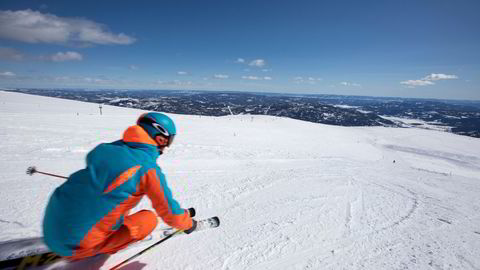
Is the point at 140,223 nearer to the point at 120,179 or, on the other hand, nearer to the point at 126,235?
the point at 126,235

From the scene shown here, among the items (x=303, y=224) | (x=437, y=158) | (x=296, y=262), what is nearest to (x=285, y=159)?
(x=303, y=224)

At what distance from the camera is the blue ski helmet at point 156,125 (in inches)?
108

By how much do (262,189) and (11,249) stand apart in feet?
18.4

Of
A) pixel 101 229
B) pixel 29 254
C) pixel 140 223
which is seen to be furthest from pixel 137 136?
pixel 29 254

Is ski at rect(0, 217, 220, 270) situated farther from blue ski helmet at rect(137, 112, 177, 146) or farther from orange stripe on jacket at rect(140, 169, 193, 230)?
blue ski helmet at rect(137, 112, 177, 146)

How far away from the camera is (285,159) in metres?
13.2

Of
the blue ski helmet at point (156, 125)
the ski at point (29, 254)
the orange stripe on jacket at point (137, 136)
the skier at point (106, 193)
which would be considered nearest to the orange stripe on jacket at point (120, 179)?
the skier at point (106, 193)

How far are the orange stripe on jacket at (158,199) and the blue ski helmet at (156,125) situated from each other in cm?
46

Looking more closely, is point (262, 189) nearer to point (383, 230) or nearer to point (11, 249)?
point (383, 230)

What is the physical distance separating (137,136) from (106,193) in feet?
2.06

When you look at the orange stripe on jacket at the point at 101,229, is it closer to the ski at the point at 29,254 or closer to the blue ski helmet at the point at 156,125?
the blue ski helmet at the point at 156,125

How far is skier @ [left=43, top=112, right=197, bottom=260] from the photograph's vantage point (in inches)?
91.0

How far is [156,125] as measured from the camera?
2.77 meters

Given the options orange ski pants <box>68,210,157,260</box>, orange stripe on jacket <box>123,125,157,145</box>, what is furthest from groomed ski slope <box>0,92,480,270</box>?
orange stripe on jacket <box>123,125,157,145</box>
